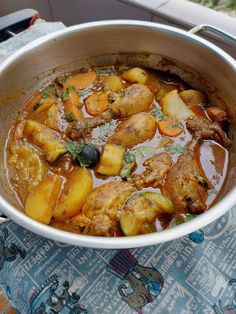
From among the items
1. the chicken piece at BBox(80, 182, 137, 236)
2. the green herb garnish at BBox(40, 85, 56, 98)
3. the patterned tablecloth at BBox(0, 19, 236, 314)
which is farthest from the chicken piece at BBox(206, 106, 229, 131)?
the green herb garnish at BBox(40, 85, 56, 98)

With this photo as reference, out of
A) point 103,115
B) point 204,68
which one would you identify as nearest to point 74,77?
point 103,115

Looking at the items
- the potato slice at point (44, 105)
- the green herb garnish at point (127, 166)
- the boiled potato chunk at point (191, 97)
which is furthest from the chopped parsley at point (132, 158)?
the potato slice at point (44, 105)

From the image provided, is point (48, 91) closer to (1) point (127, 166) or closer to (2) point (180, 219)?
(1) point (127, 166)

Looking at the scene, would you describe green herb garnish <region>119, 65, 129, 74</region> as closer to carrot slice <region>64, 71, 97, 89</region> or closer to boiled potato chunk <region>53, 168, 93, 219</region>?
carrot slice <region>64, 71, 97, 89</region>

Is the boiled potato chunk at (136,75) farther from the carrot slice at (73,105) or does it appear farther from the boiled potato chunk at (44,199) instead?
the boiled potato chunk at (44,199)

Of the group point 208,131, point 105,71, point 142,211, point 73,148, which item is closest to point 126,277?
point 142,211

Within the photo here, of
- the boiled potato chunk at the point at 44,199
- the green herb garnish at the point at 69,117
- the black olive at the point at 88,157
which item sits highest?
the green herb garnish at the point at 69,117
